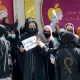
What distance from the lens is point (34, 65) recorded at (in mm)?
5520

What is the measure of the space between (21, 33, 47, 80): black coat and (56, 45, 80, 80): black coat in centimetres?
68

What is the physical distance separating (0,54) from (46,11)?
12.5 ft

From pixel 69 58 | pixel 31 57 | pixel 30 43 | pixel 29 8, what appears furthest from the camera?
pixel 29 8

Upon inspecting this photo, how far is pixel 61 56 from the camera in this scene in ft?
15.6

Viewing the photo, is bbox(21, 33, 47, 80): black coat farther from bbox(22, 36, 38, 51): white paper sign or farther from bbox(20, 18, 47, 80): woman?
bbox(22, 36, 38, 51): white paper sign

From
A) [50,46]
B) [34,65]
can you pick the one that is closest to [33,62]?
[34,65]

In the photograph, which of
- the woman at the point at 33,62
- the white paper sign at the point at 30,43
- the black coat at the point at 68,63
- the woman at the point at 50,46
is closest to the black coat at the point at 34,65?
the woman at the point at 33,62

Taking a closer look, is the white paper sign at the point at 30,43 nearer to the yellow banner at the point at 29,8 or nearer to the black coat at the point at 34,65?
the black coat at the point at 34,65

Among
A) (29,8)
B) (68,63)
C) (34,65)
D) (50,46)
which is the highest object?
(29,8)

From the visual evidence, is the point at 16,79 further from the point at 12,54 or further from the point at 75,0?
the point at 75,0

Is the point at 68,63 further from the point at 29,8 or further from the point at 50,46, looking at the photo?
the point at 29,8

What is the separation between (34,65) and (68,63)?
95 centimetres

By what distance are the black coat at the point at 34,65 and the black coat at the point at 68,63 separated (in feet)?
2.22

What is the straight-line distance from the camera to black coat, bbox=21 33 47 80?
5492 mm
